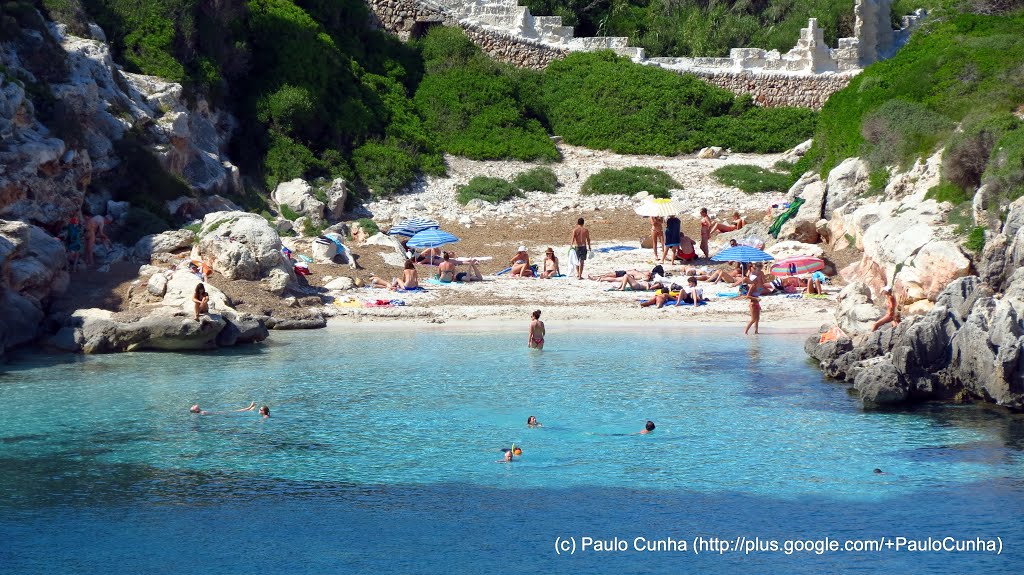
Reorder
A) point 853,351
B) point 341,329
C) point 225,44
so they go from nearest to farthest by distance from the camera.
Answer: point 853,351
point 341,329
point 225,44

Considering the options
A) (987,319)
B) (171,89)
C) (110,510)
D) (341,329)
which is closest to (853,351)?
(987,319)

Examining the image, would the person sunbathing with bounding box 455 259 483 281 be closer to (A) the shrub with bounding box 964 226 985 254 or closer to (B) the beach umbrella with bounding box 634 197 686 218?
(B) the beach umbrella with bounding box 634 197 686 218

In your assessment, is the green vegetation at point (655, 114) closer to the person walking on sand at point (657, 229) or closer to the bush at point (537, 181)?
the bush at point (537, 181)

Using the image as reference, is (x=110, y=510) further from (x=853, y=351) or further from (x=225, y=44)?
(x=225, y=44)

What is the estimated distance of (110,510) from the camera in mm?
11508

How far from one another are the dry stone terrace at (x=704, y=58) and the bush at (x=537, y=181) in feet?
21.6

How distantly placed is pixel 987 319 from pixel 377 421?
7.50m

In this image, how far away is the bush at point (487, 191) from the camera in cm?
2880

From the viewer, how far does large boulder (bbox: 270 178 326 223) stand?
2661cm

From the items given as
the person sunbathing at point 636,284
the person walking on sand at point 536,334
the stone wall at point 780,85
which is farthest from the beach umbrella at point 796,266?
the stone wall at point 780,85

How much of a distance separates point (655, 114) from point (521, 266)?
1139 centimetres

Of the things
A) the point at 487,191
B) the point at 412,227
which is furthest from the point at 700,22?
the point at 412,227

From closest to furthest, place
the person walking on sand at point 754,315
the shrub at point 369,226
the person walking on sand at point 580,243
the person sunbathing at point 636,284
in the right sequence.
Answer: the person walking on sand at point 754,315 < the person sunbathing at point 636,284 < the person walking on sand at point 580,243 < the shrub at point 369,226

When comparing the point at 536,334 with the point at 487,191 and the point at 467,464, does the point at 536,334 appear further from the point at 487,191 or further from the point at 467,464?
the point at 487,191
